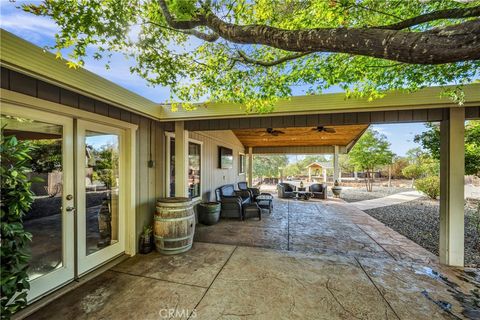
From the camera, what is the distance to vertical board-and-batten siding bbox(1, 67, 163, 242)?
1.98 m

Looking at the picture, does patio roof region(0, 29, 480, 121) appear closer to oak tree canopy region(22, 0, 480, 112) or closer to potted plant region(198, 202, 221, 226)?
oak tree canopy region(22, 0, 480, 112)

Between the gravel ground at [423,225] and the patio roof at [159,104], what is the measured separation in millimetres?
2671

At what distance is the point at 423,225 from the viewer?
506cm

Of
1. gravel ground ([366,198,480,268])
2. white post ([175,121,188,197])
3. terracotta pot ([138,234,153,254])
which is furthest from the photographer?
white post ([175,121,188,197])

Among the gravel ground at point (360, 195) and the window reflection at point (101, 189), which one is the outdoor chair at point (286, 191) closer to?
the gravel ground at point (360, 195)

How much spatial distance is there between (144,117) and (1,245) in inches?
105

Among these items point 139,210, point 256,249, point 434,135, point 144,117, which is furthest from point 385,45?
point 434,135

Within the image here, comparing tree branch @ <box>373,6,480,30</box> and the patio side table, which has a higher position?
tree branch @ <box>373,6,480,30</box>

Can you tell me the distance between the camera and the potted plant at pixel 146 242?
3.32m

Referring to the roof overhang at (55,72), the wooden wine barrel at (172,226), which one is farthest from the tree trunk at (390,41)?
the wooden wine barrel at (172,226)

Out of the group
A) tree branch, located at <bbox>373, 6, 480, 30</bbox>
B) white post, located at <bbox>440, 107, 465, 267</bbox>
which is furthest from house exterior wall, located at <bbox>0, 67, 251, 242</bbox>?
white post, located at <bbox>440, 107, 465, 267</bbox>

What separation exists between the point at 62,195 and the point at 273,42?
297 centimetres

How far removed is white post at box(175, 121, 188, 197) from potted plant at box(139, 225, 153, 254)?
0.97m

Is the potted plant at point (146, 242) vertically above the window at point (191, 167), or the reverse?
the window at point (191, 167)
